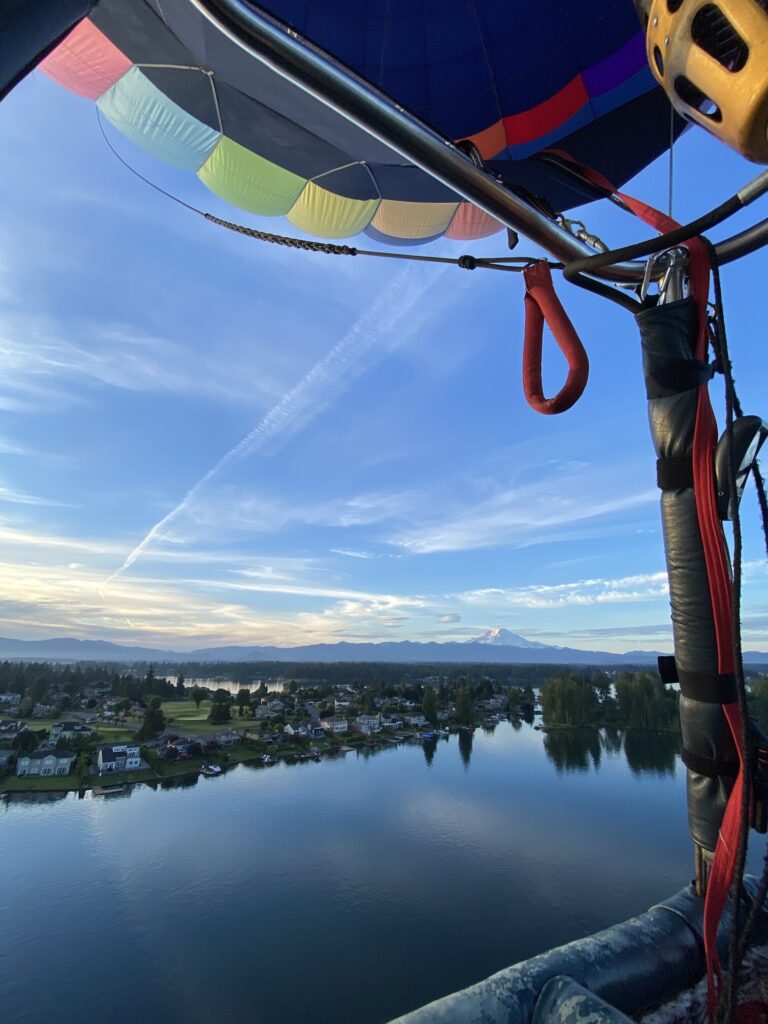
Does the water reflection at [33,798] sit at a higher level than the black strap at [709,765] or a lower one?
lower

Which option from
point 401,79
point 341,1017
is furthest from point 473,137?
point 341,1017

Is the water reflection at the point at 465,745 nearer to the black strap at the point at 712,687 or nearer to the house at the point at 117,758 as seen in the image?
the house at the point at 117,758

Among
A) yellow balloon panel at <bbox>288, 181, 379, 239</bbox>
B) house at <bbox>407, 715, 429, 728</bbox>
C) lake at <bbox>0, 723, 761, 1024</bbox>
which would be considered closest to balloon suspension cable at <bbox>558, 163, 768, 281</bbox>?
yellow balloon panel at <bbox>288, 181, 379, 239</bbox>

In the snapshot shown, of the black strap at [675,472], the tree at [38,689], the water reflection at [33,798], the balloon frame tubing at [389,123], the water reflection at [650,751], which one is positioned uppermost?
the balloon frame tubing at [389,123]

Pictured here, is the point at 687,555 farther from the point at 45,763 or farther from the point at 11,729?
the point at 11,729

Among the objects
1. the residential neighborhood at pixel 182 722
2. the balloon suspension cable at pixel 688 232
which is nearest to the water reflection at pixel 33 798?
the residential neighborhood at pixel 182 722

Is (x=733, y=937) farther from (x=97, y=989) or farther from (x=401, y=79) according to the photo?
(x=97, y=989)
